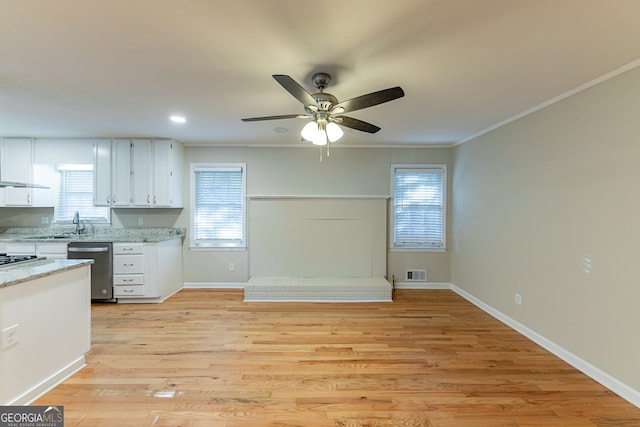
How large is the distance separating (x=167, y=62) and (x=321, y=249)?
3.40 metres

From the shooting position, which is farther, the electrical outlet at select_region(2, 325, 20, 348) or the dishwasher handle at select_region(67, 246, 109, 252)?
the dishwasher handle at select_region(67, 246, 109, 252)

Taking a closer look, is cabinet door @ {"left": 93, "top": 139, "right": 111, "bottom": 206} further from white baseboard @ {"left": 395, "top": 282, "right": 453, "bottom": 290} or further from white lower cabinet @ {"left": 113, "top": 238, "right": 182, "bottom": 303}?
white baseboard @ {"left": 395, "top": 282, "right": 453, "bottom": 290}

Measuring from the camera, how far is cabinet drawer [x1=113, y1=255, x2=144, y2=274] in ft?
13.3

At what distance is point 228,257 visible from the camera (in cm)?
484

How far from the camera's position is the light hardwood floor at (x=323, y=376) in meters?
1.92

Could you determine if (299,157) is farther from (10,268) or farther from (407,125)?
(10,268)

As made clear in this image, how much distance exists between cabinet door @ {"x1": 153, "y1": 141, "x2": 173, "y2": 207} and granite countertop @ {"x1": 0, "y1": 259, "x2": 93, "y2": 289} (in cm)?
205

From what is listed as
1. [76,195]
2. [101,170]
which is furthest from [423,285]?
[76,195]

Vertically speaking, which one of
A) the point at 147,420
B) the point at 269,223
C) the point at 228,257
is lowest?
the point at 147,420

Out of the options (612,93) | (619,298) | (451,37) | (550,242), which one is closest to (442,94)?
(451,37)

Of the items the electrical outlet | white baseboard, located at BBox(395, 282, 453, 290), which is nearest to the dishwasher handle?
the electrical outlet

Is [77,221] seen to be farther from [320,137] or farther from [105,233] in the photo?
[320,137]

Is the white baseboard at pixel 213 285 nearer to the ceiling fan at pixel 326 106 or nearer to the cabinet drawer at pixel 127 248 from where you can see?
the cabinet drawer at pixel 127 248

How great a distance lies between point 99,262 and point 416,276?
4.93m
